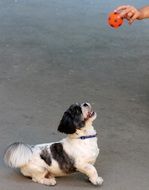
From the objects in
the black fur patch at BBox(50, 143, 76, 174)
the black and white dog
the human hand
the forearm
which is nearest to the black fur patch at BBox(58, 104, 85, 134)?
the black and white dog

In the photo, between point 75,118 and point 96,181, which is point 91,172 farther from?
point 75,118

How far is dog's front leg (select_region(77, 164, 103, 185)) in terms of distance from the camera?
3.14 meters

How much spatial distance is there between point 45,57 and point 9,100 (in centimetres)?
134

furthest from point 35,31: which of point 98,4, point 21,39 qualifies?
point 98,4

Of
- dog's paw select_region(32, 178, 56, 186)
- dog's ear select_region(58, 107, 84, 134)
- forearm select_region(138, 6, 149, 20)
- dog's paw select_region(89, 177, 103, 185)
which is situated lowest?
dog's paw select_region(89, 177, 103, 185)

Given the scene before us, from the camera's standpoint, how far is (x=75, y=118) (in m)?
3.11

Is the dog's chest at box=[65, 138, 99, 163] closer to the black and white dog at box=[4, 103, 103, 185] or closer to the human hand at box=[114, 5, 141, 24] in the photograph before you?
the black and white dog at box=[4, 103, 103, 185]

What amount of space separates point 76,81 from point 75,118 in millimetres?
1991

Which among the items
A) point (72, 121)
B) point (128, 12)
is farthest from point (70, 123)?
point (128, 12)

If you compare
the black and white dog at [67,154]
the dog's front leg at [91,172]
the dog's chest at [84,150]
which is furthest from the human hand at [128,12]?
the dog's front leg at [91,172]

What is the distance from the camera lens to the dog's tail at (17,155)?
310cm

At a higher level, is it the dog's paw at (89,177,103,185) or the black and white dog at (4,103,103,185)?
the black and white dog at (4,103,103,185)

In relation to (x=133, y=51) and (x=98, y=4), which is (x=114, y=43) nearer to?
(x=133, y=51)

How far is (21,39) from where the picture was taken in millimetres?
6418
